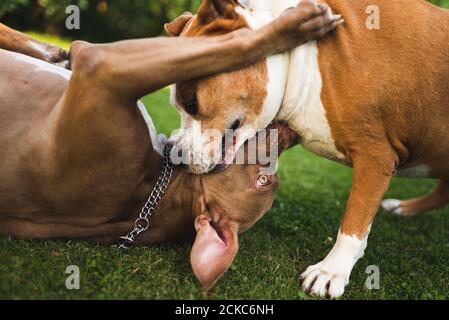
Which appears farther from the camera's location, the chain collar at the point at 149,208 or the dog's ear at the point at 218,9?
the chain collar at the point at 149,208

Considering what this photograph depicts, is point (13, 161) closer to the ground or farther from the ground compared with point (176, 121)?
farther from the ground

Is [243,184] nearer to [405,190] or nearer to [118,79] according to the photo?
[118,79]

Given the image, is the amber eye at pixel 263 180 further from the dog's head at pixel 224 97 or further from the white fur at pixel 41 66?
the white fur at pixel 41 66

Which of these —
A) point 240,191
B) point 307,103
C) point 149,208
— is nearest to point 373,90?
point 307,103

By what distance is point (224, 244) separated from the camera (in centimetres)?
328

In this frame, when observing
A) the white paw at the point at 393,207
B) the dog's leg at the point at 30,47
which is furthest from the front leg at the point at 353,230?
the dog's leg at the point at 30,47

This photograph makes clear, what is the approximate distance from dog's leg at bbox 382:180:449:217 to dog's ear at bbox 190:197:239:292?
7.27 ft

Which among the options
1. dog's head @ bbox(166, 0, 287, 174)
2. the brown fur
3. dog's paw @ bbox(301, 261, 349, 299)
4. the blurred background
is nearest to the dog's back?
the brown fur

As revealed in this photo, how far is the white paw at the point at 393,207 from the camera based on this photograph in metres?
5.15

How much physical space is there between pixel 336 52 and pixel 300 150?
456 cm

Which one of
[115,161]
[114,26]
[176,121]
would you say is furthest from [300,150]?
[114,26]

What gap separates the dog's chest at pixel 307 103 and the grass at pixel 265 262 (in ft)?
2.66

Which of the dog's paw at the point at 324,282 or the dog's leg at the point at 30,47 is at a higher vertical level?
the dog's leg at the point at 30,47

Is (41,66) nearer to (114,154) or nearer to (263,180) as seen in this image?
(114,154)
